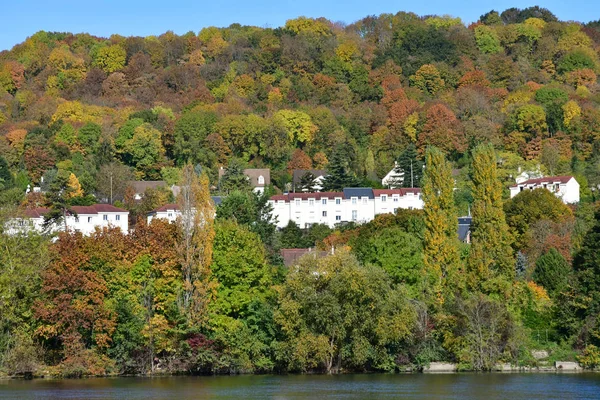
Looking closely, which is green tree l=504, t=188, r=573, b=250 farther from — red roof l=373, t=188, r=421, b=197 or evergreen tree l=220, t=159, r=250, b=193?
evergreen tree l=220, t=159, r=250, b=193

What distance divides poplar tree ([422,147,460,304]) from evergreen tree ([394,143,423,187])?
4094cm

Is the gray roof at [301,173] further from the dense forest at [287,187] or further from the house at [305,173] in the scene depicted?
the dense forest at [287,187]

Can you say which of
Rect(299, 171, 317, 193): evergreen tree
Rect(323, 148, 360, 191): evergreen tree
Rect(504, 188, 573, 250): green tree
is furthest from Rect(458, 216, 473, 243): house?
Rect(299, 171, 317, 193): evergreen tree

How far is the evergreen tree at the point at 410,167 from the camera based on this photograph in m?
109

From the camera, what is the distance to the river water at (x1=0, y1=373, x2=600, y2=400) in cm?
4709

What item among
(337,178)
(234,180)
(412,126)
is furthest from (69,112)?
(337,178)

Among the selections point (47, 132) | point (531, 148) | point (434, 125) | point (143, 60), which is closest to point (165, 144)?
point (47, 132)

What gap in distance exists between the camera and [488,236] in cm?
6481

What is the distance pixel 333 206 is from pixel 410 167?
473 inches

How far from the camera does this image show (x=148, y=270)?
193 feet

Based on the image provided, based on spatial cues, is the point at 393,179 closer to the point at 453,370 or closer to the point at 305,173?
the point at 305,173

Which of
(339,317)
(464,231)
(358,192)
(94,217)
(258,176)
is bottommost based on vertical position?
(339,317)

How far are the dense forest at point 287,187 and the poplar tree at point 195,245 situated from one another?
12cm

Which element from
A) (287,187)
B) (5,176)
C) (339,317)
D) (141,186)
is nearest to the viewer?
(339,317)
